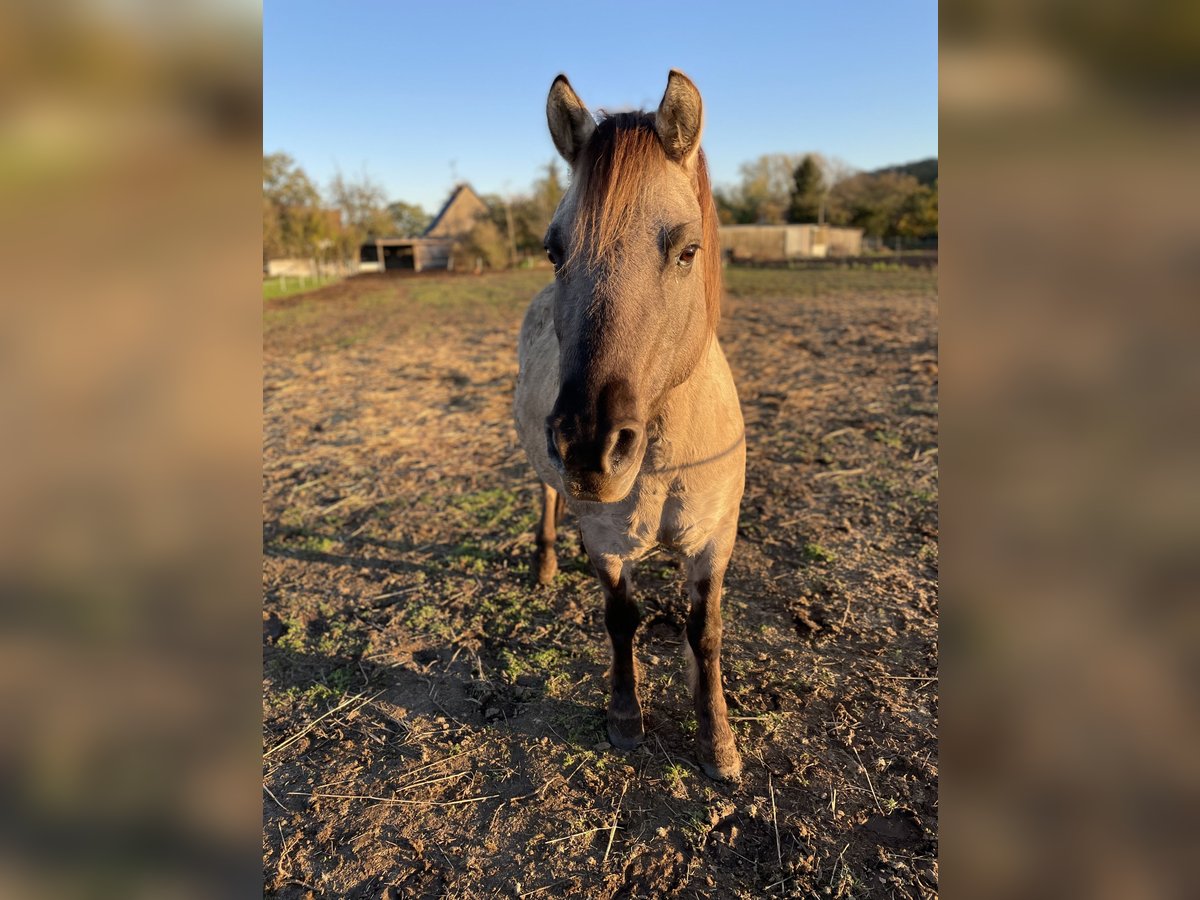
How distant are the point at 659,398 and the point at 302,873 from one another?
2.42 m

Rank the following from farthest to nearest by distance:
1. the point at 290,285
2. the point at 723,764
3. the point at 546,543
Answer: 1. the point at 290,285
2. the point at 546,543
3. the point at 723,764

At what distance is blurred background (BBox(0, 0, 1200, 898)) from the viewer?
1.70 feet

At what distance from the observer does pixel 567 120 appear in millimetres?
2184

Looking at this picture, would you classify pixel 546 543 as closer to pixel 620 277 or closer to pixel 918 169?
pixel 620 277

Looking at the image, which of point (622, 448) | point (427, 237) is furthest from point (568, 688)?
point (427, 237)

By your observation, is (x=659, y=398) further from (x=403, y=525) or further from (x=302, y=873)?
(x=403, y=525)

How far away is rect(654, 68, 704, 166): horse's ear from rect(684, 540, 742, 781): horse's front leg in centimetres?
172

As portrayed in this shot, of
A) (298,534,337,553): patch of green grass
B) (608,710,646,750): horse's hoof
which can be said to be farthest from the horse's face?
(298,534,337,553): patch of green grass

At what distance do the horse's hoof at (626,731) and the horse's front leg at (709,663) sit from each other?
297 millimetres

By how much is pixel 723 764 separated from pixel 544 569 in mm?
2061
